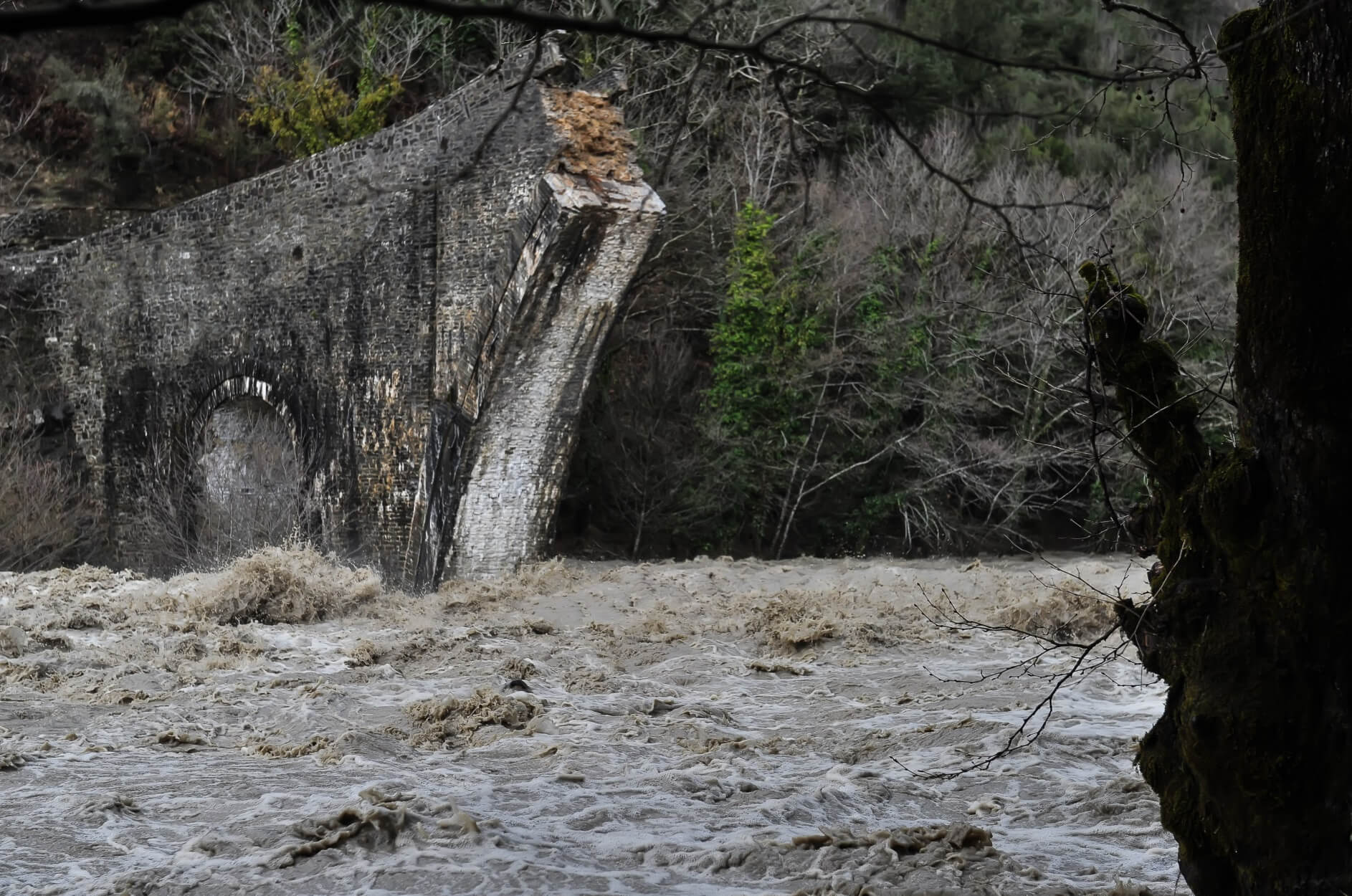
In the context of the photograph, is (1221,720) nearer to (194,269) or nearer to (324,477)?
(324,477)

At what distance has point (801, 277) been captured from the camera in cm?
1983

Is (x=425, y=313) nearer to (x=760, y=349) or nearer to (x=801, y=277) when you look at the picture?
(x=760, y=349)

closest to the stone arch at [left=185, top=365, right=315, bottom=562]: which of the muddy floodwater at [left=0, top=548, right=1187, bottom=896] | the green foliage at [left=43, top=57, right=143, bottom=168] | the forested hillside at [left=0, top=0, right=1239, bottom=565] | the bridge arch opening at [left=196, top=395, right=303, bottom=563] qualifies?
the bridge arch opening at [left=196, top=395, right=303, bottom=563]

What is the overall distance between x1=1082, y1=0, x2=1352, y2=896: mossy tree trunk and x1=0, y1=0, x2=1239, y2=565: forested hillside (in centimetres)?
1317

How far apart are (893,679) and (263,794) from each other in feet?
14.8

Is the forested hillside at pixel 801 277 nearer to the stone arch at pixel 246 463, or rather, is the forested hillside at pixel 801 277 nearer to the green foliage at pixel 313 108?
the green foliage at pixel 313 108

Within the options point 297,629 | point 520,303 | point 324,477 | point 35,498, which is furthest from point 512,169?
point 35,498

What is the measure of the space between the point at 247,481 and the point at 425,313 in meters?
3.18

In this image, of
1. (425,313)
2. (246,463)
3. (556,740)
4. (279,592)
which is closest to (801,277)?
(425,313)

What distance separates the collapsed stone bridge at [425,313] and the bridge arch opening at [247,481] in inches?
2.8

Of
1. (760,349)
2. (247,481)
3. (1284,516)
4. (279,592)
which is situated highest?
(760,349)

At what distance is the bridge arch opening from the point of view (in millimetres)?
14570

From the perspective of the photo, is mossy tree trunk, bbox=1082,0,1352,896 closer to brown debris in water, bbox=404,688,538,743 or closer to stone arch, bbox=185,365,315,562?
brown debris in water, bbox=404,688,538,743

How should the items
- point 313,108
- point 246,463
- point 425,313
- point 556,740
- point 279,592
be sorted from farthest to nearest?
point 313,108 < point 246,463 < point 425,313 < point 279,592 < point 556,740
